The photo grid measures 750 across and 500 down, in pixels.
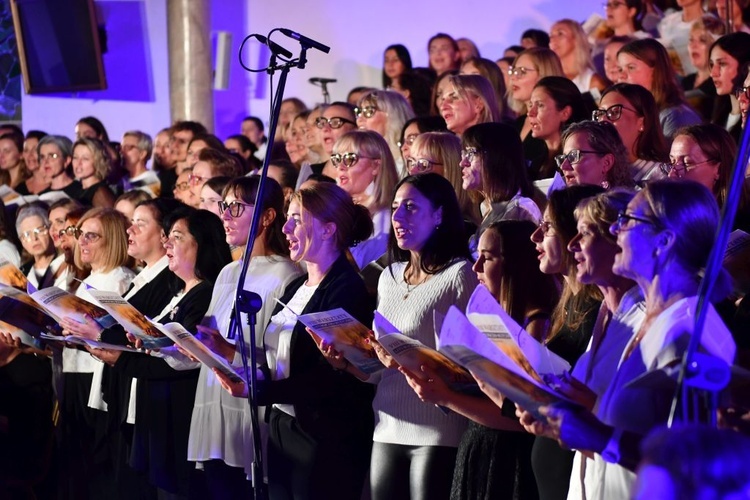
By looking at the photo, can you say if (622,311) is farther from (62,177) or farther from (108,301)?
(62,177)

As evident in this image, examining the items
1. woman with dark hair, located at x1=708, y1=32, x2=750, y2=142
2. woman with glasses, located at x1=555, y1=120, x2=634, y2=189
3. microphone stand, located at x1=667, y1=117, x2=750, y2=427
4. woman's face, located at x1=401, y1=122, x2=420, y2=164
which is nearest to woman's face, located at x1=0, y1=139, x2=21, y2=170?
woman's face, located at x1=401, y1=122, x2=420, y2=164

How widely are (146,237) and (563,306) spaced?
7.91ft

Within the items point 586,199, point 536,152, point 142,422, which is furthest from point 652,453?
point 536,152

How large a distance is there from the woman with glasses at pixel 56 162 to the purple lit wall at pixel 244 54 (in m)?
2.72

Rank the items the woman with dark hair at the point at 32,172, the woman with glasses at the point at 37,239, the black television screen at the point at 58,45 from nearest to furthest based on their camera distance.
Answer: the woman with glasses at the point at 37,239 < the woman with dark hair at the point at 32,172 < the black television screen at the point at 58,45

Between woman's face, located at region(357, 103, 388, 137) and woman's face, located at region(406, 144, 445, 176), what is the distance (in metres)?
1.02

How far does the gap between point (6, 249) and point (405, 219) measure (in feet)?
10.7

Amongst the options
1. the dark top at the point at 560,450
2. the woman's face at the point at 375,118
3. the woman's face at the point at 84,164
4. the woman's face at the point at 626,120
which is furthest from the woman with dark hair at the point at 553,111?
the woman's face at the point at 84,164

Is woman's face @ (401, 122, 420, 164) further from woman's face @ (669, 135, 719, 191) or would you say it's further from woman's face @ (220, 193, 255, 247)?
woman's face @ (669, 135, 719, 191)

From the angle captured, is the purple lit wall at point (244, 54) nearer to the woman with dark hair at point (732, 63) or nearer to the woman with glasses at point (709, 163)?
the woman with dark hair at point (732, 63)

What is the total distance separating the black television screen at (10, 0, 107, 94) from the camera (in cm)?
1094

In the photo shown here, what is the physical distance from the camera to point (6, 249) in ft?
20.4

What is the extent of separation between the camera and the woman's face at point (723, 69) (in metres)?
5.02

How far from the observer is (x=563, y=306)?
311 centimetres
